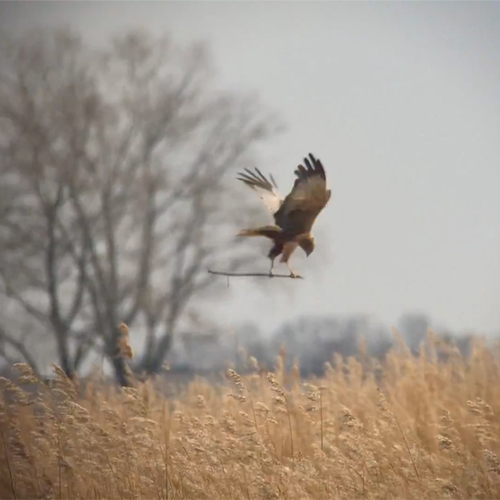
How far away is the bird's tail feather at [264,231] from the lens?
9.52 feet

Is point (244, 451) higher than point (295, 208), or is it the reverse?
point (295, 208)

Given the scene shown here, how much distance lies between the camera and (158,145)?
183 inches

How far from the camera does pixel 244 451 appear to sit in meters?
2.94

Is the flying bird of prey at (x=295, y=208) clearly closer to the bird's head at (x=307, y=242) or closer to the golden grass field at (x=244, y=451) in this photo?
the bird's head at (x=307, y=242)

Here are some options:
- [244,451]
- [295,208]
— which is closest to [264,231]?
[295,208]

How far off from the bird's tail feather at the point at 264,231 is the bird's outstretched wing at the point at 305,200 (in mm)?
30

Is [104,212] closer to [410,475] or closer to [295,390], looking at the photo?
[295,390]

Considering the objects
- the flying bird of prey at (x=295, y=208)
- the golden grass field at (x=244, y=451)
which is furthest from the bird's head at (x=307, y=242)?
the golden grass field at (x=244, y=451)

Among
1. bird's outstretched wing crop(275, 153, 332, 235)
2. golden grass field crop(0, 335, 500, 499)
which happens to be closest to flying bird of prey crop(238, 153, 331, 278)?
bird's outstretched wing crop(275, 153, 332, 235)

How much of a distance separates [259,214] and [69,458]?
1766 mm

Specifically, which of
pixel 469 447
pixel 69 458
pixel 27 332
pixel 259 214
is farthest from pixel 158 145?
pixel 469 447

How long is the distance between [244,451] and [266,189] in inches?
38.2

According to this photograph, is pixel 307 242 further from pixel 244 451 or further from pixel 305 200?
pixel 244 451

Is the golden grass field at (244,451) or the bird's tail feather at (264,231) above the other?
the bird's tail feather at (264,231)
